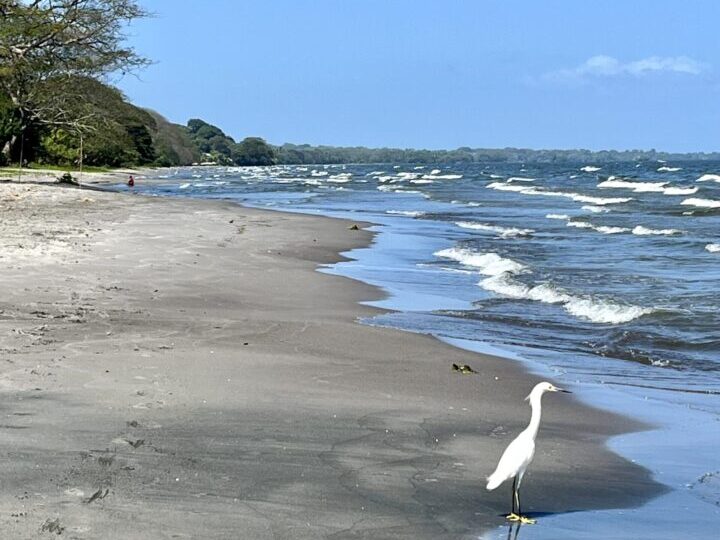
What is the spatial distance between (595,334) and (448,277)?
18.7ft

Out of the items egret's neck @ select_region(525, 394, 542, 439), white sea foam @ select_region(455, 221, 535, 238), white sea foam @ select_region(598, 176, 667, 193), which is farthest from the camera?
white sea foam @ select_region(598, 176, 667, 193)

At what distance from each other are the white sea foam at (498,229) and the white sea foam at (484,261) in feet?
19.0

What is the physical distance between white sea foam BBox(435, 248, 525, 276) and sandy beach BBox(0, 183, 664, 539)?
226 inches

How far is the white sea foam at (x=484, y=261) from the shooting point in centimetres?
1903

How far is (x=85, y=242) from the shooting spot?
60.0ft

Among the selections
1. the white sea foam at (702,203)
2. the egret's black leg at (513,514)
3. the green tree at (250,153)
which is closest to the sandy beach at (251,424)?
the egret's black leg at (513,514)

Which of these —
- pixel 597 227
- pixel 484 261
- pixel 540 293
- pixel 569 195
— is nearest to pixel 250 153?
pixel 569 195

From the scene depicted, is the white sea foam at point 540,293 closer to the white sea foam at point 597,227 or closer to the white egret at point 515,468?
the white egret at point 515,468

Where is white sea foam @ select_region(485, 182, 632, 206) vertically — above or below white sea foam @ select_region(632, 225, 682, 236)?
below

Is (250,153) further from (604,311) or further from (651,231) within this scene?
(604,311)

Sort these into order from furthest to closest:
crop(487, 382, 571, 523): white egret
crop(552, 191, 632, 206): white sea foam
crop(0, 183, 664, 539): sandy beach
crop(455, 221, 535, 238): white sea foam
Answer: crop(552, 191, 632, 206): white sea foam
crop(455, 221, 535, 238): white sea foam
crop(487, 382, 571, 523): white egret
crop(0, 183, 664, 539): sandy beach

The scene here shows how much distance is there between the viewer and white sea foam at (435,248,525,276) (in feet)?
62.4

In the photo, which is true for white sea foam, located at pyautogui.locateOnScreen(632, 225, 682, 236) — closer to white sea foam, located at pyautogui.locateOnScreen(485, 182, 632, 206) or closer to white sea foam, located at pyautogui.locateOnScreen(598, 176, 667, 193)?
white sea foam, located at pyautogui.locateOnScreen(485, 182, 632, 206)

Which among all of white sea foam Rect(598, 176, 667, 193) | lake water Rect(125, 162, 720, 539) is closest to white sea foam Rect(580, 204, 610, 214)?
lake water Rect(125, 162, 720, 539)
